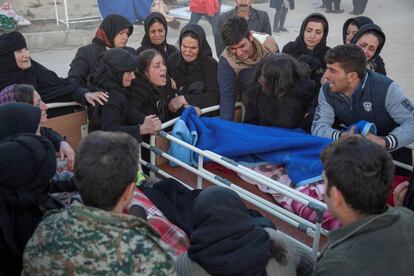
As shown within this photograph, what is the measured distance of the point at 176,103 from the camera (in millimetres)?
4344

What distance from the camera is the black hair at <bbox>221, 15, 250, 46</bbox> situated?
413cm

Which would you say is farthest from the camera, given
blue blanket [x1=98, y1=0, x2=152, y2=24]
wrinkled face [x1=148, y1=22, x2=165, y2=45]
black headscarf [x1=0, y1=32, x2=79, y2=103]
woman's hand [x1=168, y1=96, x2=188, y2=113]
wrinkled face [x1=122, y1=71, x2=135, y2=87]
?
blue blanket [x1=98, y1=0, x2=152, y2=24]

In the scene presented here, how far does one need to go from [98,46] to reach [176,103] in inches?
44.9

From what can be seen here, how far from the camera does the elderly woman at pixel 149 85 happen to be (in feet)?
12.9

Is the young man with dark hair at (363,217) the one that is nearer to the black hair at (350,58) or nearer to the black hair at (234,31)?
the black hair at (350,58)

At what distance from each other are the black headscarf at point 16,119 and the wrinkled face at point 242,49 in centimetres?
216

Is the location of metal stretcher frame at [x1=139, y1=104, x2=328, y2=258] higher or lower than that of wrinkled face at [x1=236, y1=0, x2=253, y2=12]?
lower

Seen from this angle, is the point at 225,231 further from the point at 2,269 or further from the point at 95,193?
the point at 2,269

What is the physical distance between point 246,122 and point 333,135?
0.84 meters

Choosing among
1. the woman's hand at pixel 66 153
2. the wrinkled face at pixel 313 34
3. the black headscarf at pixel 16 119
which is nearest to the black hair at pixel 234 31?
the wrinkled face at pixel 313 34

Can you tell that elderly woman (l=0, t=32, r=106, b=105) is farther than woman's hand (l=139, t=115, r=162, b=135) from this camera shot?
Yes

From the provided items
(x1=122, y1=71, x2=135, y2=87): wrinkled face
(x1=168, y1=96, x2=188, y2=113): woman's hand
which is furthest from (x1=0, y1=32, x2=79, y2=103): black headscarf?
(x1=168, y1=96, x2=188, y2=113): woman's hand

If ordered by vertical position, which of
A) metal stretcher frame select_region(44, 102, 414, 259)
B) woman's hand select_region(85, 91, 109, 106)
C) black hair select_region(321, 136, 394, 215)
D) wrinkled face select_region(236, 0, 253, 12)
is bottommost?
metal stretcher frame select_region(44, 102, 414, 259)

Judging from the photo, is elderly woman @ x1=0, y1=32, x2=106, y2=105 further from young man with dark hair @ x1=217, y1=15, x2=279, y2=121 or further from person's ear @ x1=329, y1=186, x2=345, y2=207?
person's ear @ x1=329, y1=186, x2=345, y2=207
